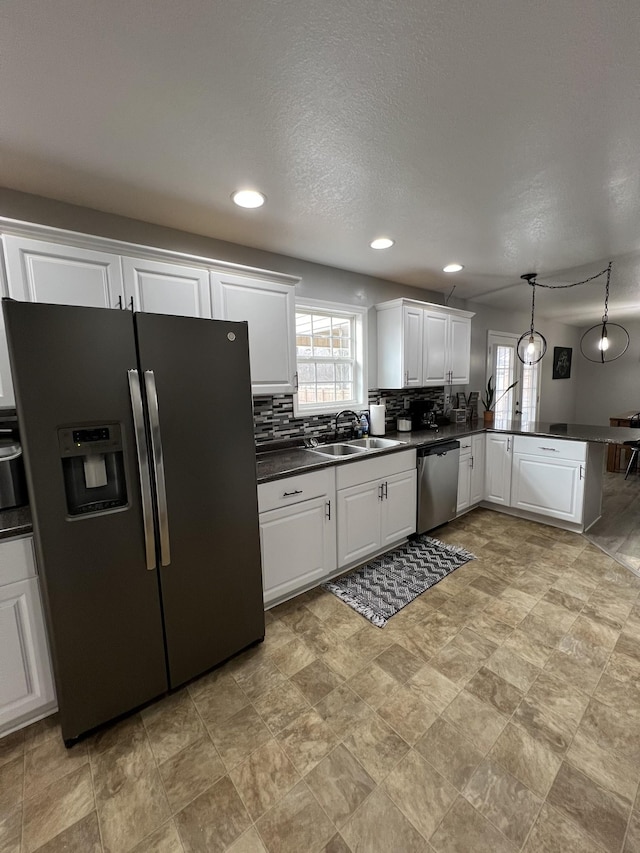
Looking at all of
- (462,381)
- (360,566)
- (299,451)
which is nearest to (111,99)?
(299,451)

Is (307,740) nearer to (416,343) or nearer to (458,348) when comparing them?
(416,343)

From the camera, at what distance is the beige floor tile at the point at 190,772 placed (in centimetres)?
126

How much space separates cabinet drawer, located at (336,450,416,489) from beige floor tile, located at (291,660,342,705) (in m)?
1.07

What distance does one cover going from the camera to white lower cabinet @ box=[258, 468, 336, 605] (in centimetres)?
215

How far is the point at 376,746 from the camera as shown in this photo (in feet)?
4.63

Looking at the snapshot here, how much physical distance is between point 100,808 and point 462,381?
4.21 metres

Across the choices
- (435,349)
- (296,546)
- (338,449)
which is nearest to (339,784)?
(296,546)

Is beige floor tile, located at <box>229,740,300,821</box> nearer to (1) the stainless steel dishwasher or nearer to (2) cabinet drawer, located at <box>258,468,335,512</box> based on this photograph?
(2) cabinet drawer, located at <box>258,468,335,512</box>

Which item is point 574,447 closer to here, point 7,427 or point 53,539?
point 53,539

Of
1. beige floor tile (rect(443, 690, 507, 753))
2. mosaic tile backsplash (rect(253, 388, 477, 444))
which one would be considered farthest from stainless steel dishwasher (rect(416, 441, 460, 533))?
beige floor tile (rect(443, 690, 507, 753))

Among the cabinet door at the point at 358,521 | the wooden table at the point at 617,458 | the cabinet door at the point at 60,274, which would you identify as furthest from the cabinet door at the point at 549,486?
the cabinet door at the point at 60,274

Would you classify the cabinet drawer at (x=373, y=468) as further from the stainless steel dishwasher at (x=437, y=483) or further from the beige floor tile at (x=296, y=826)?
the beige floor tile at (x=296, y=826)

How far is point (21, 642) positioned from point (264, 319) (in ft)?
6.84

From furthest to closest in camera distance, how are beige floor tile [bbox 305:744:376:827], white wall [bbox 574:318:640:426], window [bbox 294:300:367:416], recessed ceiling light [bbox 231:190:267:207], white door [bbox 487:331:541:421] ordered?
white wall [bbox 574:318:640:426]
white door [bbox 487:331:541:421]
window [bbox 294:300:367:416]
recessed ceiling light [bbox 231:190:267:207]
beige floor tile [bbox 305:744:376:827]
